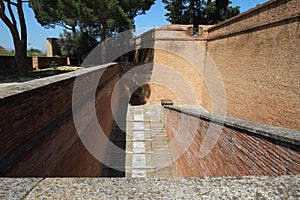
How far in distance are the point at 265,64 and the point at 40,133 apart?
6.82m

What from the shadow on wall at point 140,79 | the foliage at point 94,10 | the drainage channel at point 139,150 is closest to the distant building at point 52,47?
the foliage at point 94,10

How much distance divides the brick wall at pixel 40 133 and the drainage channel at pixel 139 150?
2197 millimetres

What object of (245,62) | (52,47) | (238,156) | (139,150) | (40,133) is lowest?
(139,150)

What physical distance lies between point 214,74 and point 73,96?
8832 millimetres

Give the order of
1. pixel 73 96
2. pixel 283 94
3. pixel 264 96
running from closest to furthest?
pixel 73 96 < pixel 283 94 < pixel 264 96

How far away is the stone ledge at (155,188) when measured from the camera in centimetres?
92

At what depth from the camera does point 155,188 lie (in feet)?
3.19

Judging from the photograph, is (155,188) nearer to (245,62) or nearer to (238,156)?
(238,156)

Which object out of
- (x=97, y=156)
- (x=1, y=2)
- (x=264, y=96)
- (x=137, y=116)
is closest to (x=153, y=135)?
(x=137, y=116)

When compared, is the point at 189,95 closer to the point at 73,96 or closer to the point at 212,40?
the point at 212,40

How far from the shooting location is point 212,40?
1127 cm

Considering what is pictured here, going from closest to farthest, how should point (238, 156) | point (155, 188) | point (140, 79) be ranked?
point (155, 188) < point (238, 156) < point (140, 79)

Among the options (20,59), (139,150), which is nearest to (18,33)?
(20,59)

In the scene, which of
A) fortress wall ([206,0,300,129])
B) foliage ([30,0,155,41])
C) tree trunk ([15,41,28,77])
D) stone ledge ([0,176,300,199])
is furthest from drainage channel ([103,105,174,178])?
tree trunk ([15,41,28,77])
